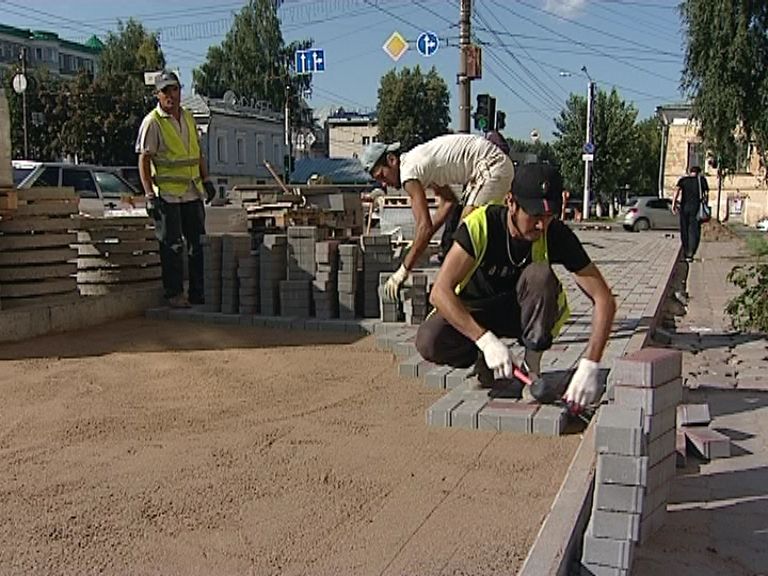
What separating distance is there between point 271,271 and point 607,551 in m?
4.61

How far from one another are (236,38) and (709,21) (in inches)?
2097

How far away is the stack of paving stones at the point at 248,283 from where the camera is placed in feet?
23.3

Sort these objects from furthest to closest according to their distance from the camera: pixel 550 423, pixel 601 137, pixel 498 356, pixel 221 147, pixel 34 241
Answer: pixel 221 147, pixel 601 137, pixel 34 241, pixel 550 423, pixel 498 356

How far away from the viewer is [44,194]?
679 centimetres

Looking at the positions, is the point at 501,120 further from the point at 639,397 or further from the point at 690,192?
the point at 639,397

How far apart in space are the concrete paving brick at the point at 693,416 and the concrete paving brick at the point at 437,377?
1302mm

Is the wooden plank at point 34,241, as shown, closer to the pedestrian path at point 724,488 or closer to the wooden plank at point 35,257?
the wooden plank at point 35,257

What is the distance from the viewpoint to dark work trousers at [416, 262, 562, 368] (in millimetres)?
4191

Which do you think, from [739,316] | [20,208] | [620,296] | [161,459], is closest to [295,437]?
[161,459]

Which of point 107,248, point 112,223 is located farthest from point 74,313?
point 112,223

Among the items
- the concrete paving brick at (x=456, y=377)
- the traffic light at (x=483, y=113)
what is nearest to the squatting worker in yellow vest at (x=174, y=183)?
the concrete paving brick at (x=456, y=377)

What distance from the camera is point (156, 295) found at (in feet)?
25.2

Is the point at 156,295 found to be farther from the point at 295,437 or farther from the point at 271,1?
the point at 271,1

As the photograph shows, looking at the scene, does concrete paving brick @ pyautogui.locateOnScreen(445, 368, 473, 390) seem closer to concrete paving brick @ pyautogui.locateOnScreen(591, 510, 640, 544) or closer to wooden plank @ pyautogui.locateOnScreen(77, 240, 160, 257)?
concrete paving brick @ pyautogui.locateOnScreen(591, 510, 640, 544)
